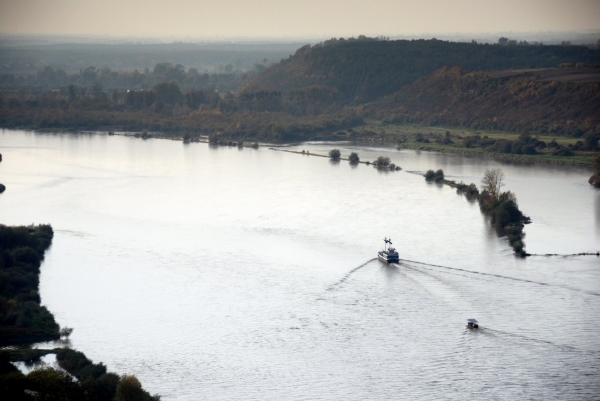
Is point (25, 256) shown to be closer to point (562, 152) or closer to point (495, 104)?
point (562, 152)

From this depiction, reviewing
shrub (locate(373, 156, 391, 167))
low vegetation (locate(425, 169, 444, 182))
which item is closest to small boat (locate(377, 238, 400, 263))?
low vegetation (locate(425, 169, 444, 182))

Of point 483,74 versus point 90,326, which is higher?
point 483,74

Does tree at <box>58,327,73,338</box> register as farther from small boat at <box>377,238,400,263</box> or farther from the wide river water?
small boat at <box>377,238,400,263</box>

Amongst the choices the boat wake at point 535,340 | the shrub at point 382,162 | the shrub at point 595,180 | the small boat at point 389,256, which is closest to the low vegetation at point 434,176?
the shrub at point 382,162

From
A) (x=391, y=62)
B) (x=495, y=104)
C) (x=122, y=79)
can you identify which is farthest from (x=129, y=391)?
(x=122, y=79)

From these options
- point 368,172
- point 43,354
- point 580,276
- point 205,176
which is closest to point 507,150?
point 368,172

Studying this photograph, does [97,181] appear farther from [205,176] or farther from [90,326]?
[90,326]

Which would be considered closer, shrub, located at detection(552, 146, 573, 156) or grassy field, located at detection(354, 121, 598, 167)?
grassy field, located at detection(354, 121, 598, 167)
